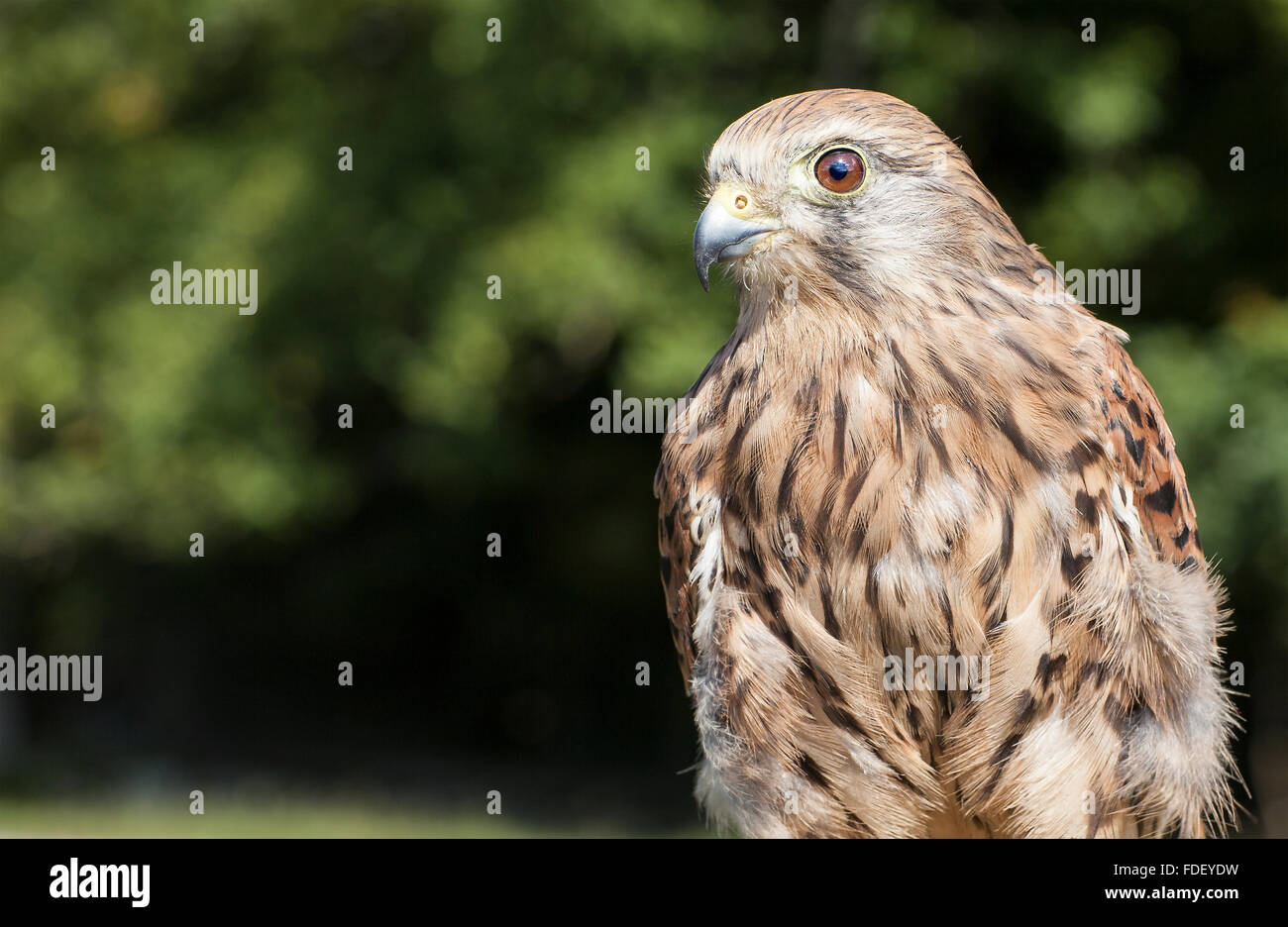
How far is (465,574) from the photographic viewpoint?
460 inches

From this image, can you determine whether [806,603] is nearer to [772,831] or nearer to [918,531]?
[918,531]

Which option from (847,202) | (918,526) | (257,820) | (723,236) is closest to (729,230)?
(723,236)

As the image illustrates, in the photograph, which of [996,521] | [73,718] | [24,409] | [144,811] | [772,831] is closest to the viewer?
[996,521]

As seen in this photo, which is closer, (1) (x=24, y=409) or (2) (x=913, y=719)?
(2) (x=913, y=719)

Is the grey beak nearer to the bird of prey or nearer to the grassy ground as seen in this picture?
the bird of prey

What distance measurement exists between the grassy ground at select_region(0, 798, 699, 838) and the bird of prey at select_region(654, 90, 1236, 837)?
5683 mm

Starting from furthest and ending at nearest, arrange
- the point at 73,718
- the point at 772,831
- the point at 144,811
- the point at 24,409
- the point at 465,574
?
the point at 73,718
the point at 465,574
the point at 24,409
the point at 144,811
the point at 772,831

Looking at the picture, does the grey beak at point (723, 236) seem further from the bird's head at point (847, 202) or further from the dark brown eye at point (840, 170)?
the dark brown eye at point (840, 170)

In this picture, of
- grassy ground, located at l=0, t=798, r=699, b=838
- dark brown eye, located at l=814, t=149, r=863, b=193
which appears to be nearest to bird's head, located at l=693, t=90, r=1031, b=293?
dark brown eye, located at l=814, t=149, r=863, b=193

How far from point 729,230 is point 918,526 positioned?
0.78 m

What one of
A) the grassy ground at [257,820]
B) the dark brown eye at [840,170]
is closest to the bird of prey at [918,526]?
the dark brown eye at [840,170]

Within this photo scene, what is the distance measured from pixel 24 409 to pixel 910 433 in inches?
390

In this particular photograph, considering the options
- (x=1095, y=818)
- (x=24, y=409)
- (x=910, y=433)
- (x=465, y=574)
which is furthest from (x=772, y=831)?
(x=24, y=409)

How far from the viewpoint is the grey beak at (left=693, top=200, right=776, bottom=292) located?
9.71 feet
